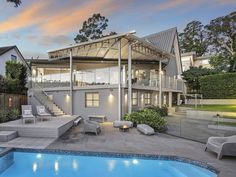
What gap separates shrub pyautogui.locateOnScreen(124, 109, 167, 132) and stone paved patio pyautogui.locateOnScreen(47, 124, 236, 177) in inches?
78.5

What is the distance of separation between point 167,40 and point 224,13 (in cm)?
1870

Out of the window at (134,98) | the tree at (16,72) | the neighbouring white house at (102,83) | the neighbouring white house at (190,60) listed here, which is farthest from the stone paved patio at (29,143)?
the neighbouring white house at (190,60)

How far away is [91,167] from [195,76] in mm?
24289

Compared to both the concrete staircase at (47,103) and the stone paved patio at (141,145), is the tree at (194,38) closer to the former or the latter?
the concrete staircase at (47,103)

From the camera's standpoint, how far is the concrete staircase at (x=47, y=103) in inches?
767

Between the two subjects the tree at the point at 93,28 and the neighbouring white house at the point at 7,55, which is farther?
the tree at the point at 93,28

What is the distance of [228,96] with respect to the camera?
2525 centimetres

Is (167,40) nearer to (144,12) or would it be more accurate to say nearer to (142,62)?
(142,62)

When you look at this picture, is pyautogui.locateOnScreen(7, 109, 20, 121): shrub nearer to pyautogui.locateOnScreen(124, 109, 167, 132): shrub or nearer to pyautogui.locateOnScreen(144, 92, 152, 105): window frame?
pyautogui.locateOnScreen(124, 109, 167, 132): shrub

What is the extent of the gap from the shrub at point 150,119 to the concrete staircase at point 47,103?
6.57 metres

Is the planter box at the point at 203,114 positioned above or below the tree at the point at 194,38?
below

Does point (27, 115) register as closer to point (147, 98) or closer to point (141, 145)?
point (141, 145)

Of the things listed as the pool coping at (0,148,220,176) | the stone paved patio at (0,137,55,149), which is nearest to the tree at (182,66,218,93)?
the pool coping at (0,148,220,176)

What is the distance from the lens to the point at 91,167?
860 cm
